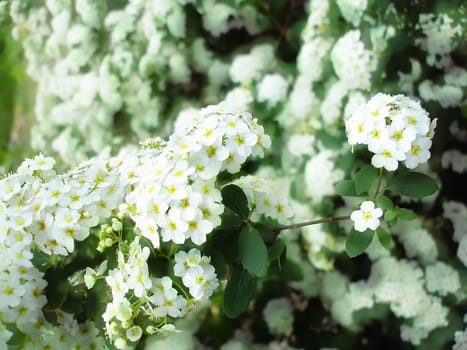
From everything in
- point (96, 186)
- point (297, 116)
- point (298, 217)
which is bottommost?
point (298, 217)

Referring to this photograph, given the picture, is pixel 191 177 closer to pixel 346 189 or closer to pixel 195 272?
pixel 195 272

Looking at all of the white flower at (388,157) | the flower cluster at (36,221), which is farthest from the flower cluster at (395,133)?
the flower cluster at (36,221)

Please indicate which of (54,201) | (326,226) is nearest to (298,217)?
(326,226)

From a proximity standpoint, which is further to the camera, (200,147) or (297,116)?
(297,116)

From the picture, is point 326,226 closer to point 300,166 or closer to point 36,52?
point 300,166

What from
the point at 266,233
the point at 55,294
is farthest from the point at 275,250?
the point at 55,294

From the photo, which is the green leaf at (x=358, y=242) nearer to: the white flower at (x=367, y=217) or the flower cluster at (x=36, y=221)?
the white flower at (x=367, y=217)

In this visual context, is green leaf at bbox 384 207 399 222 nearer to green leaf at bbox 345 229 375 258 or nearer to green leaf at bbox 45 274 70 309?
green leaf at bbox 345 229 375 258
